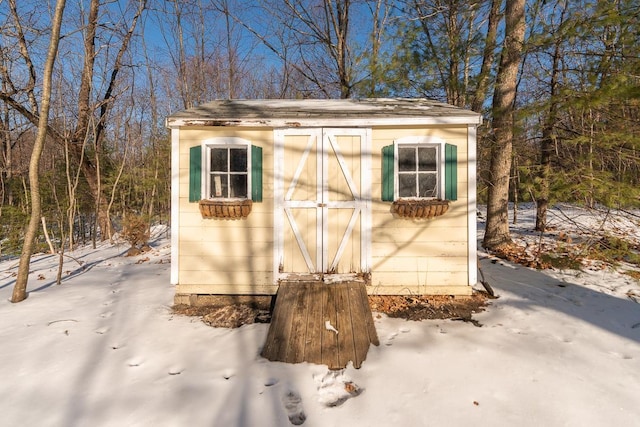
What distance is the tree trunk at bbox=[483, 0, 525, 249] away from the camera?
21.3 feet

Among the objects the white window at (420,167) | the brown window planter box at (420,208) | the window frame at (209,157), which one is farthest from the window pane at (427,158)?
the window frame at (209,157)

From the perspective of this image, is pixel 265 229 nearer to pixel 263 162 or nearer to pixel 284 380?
pixel 263 162

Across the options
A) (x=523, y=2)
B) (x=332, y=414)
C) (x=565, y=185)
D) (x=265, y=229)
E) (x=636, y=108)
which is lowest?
(x=332, y=414)

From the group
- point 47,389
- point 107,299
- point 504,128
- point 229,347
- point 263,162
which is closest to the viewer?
point 47,389

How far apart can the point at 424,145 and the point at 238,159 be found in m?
2.67

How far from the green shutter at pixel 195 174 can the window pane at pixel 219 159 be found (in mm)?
178

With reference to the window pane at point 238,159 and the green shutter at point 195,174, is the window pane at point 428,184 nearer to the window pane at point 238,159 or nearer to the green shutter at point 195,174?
the window pane at point 238,159

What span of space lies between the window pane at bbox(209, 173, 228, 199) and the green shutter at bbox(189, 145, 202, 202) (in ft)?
0.59

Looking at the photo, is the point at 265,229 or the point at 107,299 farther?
the point at 107,299

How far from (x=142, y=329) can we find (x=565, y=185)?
241 inches

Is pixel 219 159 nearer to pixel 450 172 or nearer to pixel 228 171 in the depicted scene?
pixel 228 171

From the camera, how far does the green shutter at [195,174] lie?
419 centimetres

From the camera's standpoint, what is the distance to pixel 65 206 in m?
11.4

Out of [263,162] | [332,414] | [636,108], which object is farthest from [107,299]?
[636,108]
